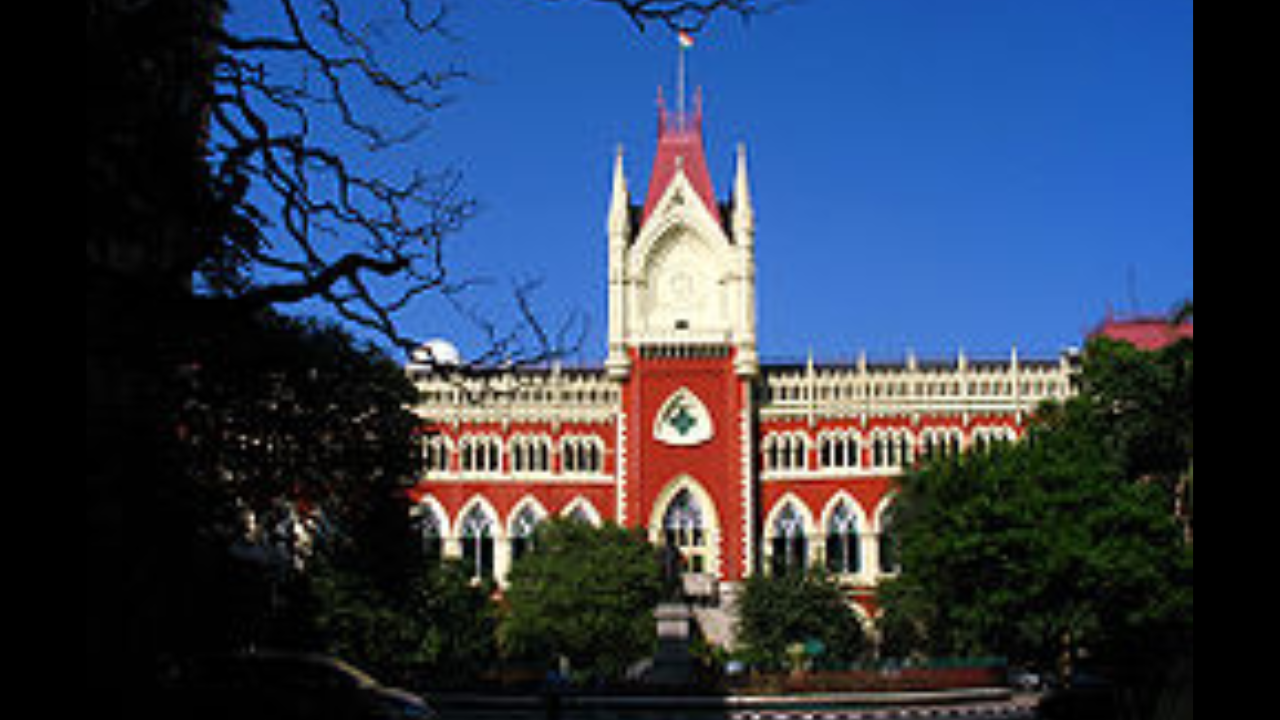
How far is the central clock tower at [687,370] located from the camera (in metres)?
63.1

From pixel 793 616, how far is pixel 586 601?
8766 mm

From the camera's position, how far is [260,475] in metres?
18.5

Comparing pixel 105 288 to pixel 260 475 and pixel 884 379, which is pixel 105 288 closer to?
pixel 260 475

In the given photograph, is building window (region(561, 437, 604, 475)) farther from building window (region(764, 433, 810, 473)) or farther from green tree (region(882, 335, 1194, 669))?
green tree (region(882, 335, 1194, 669))

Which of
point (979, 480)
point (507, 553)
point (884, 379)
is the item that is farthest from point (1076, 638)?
point (507, 553)

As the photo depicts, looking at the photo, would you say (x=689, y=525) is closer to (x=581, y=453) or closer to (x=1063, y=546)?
(x=581, y=453)

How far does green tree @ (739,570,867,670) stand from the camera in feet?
180

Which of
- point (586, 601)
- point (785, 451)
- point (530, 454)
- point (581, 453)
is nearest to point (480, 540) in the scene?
point (530, 454)

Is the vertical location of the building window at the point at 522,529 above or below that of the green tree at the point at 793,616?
above

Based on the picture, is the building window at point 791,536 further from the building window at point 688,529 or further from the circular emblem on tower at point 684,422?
the circular emblem on tower at point 684,422

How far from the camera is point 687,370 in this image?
2530 inches

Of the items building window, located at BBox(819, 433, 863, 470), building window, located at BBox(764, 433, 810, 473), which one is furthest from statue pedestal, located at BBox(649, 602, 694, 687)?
building window, located at BBox(819, 433, 863, 470)

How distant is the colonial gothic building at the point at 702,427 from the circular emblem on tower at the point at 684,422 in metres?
0.08

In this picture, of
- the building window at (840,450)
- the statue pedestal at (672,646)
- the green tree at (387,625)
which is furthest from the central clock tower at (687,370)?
the statue pedestal at (672,646)
